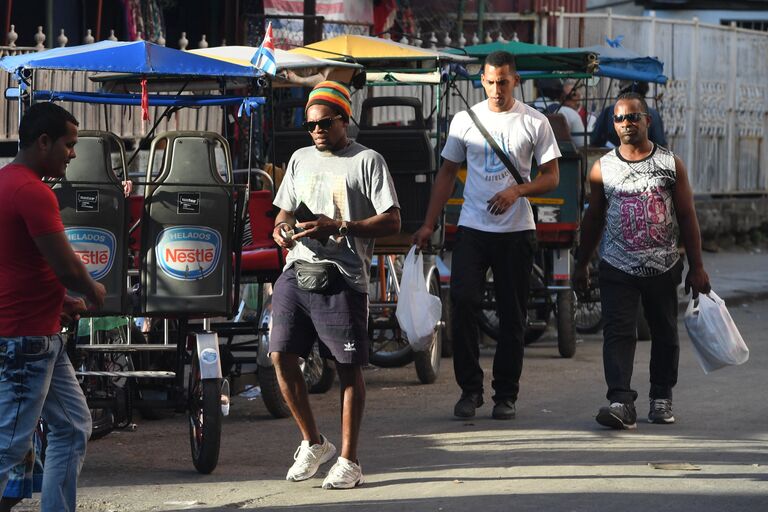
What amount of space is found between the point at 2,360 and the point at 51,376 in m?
0.22

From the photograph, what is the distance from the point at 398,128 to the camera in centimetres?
1007

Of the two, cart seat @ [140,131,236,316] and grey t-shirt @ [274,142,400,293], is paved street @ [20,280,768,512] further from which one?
grey t-shirt @ [274,142,400,293]

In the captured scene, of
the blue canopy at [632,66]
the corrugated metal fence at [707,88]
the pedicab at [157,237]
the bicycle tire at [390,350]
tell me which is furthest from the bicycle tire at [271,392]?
the corrugated metal fence at [707,88]

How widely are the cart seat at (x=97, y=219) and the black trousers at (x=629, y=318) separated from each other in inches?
111

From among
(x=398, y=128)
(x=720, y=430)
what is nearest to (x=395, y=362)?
(x=398, y=128)

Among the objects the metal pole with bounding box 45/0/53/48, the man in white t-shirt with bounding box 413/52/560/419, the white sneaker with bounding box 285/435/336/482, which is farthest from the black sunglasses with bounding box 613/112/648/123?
the metal pole with bounding box 45/0/53/48

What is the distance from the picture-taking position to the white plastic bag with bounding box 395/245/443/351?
315 inches

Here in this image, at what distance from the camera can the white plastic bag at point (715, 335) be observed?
8312mm

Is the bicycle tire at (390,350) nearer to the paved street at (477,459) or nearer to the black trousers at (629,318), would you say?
the paved street at (477,459)

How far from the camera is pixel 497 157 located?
848 cm

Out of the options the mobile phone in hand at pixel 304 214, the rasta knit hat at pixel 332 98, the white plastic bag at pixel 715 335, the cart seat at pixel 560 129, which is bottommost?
the white plastic bag at pixel 715 335

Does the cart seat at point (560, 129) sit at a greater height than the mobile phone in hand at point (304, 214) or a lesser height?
greater

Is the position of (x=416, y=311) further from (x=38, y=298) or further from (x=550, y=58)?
(x=550, y=58)

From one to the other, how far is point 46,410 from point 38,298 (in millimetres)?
453
